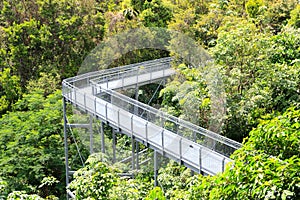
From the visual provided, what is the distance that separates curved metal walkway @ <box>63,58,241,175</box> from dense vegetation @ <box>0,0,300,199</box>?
94 centimetres

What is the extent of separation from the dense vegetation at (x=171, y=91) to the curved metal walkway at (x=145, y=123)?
94 cm

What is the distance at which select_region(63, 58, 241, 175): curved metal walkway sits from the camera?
11.5 metres

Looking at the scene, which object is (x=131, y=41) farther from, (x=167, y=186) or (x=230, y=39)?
(x=167, y=186)

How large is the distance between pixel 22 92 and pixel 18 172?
26.9ft

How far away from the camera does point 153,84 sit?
21.8 meters

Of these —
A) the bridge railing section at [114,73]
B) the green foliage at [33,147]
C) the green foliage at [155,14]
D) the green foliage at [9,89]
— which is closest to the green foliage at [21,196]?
the green foliage at [33,147]

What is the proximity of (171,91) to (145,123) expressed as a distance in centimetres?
444

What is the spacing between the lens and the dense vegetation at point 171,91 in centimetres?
575

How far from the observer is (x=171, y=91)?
17.4 m

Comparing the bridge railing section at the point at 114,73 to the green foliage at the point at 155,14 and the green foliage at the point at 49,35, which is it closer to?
the green foliage at the point at 155,14

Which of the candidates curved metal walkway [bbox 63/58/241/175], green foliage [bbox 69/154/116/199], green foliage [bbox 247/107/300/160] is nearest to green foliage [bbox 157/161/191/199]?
curved metal walkway [bbox 63/58/241/175]

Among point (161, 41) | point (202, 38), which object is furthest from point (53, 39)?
point (202, 38)

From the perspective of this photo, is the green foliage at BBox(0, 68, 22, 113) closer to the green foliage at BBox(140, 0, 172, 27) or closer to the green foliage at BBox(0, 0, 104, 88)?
the green foliage at BBox(0, 0, 104, 88)

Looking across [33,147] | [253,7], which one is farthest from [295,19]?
[33,147]
